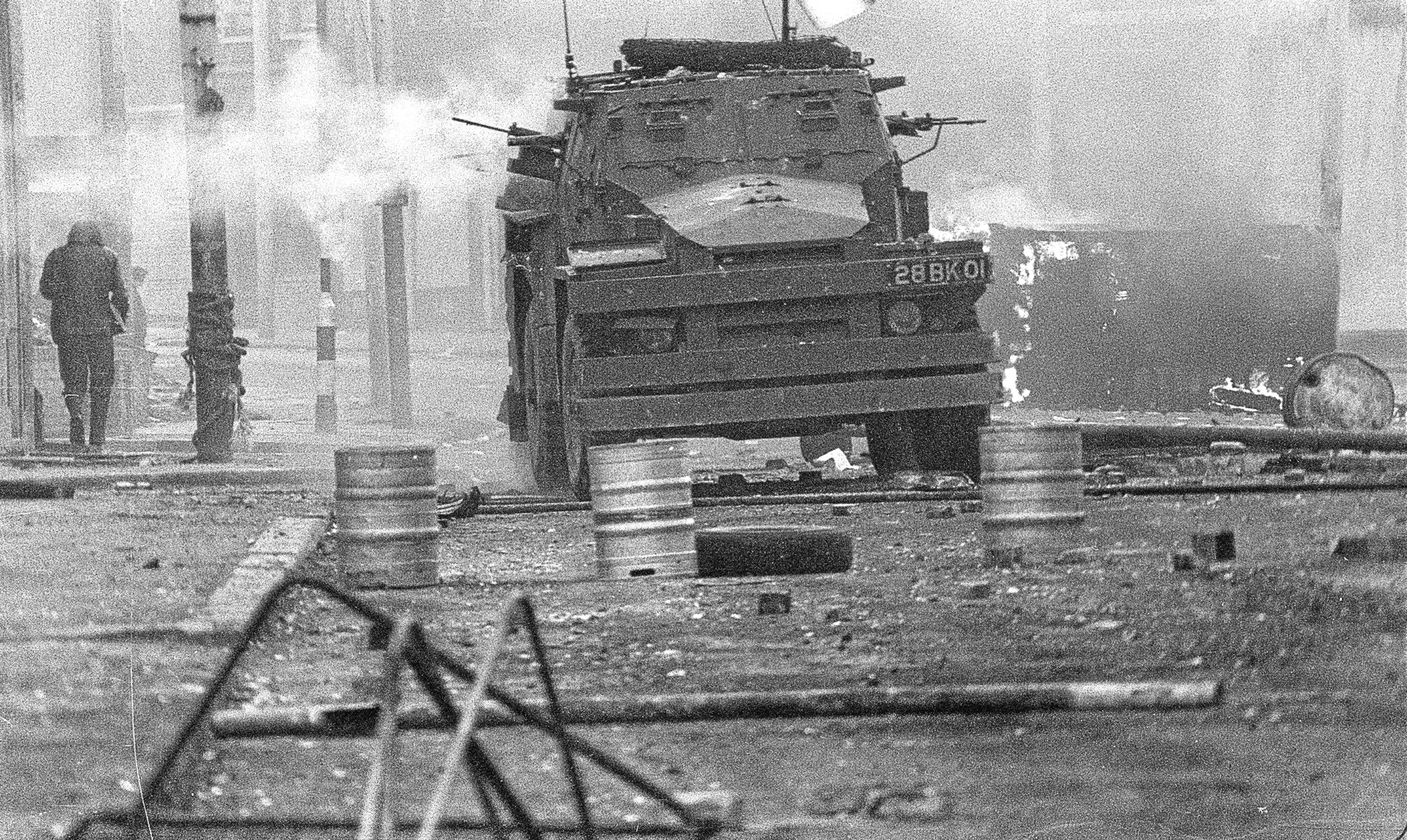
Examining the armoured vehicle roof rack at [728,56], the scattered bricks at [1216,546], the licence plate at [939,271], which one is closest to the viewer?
the scattered bricks at [1216,546]

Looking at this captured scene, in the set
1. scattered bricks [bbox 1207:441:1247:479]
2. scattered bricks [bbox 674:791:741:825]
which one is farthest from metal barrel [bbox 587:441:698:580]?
scattered bricks [bbox 674:791:741:825]

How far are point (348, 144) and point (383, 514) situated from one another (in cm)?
1401

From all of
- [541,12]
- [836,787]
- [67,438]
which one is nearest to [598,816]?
[836,787]

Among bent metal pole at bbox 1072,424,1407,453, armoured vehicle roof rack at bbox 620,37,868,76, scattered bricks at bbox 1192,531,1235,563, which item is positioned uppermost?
armoured vehicle roof rack at bbox 620,37,868,76

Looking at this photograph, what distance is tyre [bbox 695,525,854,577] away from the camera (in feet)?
27.7

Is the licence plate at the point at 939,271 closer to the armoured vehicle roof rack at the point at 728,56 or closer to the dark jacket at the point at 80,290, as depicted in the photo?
the armoured vehicle roof rack at the point at 728,56

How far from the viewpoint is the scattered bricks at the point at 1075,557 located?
8352 millimetres

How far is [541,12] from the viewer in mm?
32375

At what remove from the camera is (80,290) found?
16.6m

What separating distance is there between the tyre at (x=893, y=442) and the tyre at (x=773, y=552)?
11.3 ft

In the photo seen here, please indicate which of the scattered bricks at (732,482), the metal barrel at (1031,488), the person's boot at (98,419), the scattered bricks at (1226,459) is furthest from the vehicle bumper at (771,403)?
the person's boot at (98,419)

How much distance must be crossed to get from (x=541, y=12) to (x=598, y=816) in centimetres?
2861

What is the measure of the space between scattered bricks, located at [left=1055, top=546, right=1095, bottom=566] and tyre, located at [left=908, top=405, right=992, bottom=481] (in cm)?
331

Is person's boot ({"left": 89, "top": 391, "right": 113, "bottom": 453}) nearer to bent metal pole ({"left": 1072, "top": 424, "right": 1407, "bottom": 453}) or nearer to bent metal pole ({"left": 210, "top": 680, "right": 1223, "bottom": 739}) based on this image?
bent metal pole ({"left": 1072, "top": 424, "right": 1407, "bottom": 453})
